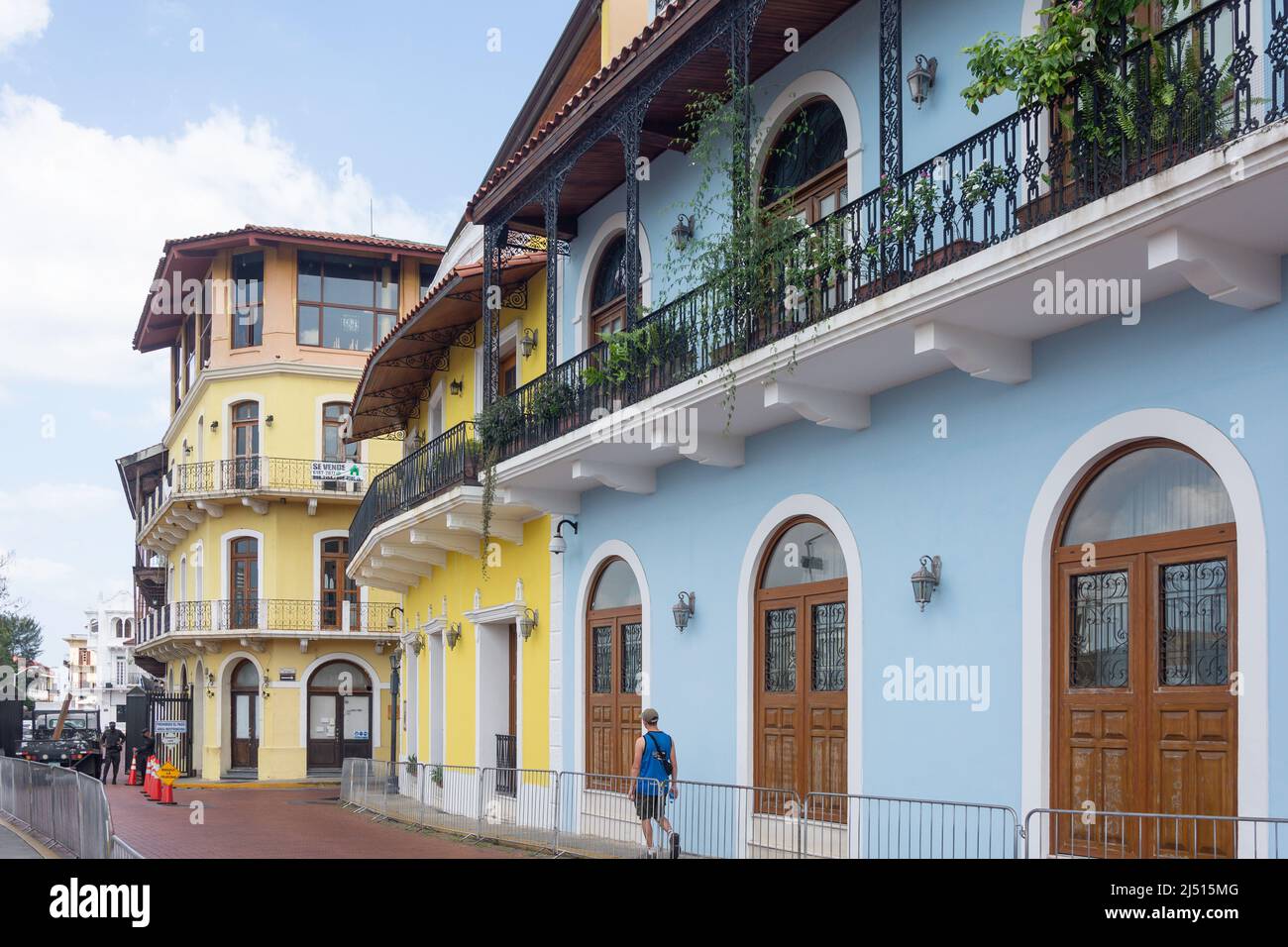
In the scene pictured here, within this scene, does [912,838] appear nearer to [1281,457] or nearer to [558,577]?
[1281,457]

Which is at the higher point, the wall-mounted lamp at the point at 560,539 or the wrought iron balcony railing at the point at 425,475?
the wrought iron balcony railing at the point at 425,475

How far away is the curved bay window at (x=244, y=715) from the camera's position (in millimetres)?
38500

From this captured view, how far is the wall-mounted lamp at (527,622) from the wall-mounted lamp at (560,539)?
121cm

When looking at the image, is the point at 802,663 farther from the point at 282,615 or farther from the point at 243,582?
the point at 243,582

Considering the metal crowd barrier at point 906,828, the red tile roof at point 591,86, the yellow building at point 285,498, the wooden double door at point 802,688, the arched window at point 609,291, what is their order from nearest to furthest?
1. the metal crowd barrier at point 906,828
2. the wooden double door at point 802,688
3. the red tile roof at point 591,86
4. the arched window at point 609,291
5. the yellow building at point 285,498

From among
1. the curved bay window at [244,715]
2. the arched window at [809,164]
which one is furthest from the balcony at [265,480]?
the arched window at [809,164]

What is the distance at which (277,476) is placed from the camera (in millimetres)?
38531

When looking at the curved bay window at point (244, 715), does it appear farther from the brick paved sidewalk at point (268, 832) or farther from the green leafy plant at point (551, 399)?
the green leafy plant at point (551, 399)

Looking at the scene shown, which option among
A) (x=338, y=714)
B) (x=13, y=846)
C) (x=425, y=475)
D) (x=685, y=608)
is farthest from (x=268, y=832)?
(x=338, y=714)

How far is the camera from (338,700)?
129 ft

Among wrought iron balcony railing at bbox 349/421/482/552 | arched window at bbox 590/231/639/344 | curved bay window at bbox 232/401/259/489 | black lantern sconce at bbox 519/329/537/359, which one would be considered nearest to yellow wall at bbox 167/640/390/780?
curved bay window at bbox 232/401/259/489

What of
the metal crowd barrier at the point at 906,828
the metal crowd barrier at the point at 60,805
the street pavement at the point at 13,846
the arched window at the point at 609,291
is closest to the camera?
the metal crowd barrier at the point at 906,828

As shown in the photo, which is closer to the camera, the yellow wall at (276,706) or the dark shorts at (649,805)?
the dark shorts at (649,805)

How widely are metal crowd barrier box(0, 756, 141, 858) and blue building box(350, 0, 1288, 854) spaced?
567 centimetres
